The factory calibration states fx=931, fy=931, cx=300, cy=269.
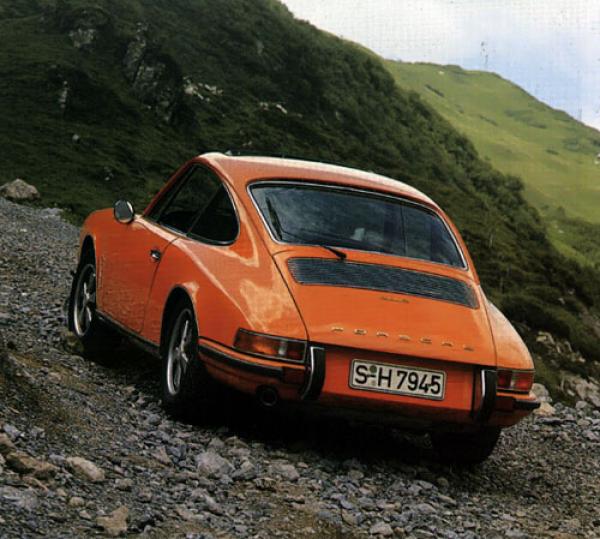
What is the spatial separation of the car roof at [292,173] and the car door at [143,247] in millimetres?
289

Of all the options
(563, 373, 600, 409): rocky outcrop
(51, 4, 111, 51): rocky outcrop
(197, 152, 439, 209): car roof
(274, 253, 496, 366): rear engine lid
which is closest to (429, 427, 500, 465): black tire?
(274, 253, 496, 366): rear engine lid

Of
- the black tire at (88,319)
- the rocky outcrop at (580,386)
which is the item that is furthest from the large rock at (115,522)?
the rocky outcrop at (580,386)

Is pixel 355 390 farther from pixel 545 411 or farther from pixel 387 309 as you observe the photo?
pixel 545 411

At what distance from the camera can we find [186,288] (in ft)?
18.5

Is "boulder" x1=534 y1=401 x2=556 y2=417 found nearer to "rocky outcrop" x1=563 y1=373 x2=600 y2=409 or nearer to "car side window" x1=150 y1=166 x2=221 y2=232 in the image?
"car side window" x1=150 y1=166 x2=221 y2=232

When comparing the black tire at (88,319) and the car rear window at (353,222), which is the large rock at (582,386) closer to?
the black tire at (88,319)

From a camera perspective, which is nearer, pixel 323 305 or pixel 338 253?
pixel 323 305

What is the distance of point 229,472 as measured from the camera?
16.0ft

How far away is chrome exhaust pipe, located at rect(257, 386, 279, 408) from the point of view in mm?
5090

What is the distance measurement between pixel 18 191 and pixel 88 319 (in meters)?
24.8

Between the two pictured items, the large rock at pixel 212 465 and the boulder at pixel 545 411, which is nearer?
the large rock at pixel 212 465

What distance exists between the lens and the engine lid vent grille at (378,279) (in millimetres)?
5355

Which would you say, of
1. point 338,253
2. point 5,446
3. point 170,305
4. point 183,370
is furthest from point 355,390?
point 5,446

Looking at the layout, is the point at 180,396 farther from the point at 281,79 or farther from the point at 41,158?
the point at 281,79
